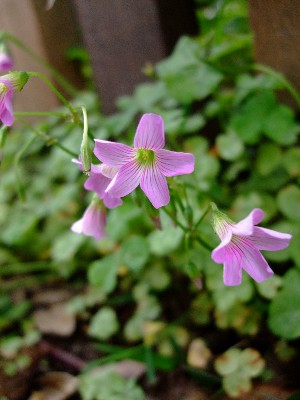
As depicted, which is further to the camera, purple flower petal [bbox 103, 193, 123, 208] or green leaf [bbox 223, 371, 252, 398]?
green leaf [bbox 223, 371, 252, 398]

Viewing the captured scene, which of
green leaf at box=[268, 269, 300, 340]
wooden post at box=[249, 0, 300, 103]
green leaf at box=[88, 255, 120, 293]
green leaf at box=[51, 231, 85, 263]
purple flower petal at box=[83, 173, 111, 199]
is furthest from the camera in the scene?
green leaf at box=[51, 231, 85, 263]

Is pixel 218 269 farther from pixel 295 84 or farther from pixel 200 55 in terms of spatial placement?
pixel 200 55

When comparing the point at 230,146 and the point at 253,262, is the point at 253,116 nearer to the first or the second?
the point at 230,146

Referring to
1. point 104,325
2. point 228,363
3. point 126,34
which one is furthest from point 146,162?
point 126,34

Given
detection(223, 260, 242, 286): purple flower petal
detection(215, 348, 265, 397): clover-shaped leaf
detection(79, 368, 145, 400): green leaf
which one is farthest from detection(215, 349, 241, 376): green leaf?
detection(223, 260, 242, 286): purple flower petal

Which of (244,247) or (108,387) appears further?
(108,387)

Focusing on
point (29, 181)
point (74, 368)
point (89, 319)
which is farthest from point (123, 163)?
point (29, 181)

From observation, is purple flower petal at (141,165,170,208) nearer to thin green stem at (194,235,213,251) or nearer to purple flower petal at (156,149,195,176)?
purple flower petal at (156,149,195,176)
